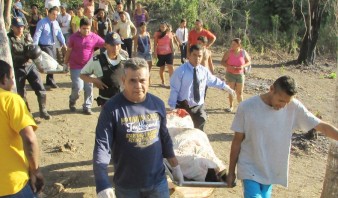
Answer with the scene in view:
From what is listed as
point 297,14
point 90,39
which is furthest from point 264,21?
point 90,39

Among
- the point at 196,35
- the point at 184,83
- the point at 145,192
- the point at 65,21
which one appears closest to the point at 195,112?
the point at 184,83

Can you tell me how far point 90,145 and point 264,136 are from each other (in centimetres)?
400

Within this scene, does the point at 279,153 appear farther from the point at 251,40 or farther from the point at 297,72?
the point at 251,40

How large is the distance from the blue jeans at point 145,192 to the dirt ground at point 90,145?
2.23 meters

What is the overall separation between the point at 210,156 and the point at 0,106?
90.6 inches

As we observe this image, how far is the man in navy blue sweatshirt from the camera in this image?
3.41 m

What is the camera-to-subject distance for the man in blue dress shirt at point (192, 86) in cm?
613

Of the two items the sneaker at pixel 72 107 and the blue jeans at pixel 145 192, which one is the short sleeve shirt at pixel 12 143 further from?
the sneaker at pixel 72 107

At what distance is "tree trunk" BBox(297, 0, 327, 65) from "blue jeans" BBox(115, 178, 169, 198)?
39.8 feet

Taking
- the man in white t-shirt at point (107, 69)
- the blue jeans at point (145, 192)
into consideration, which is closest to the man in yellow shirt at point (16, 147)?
the blue jeans at point (145, 192)

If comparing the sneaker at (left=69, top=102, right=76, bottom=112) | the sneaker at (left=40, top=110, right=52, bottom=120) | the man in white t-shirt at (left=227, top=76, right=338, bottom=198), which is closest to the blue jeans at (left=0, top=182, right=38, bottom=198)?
the man in white t-shirt at (left=227, top=76, right=338, bottom=198)

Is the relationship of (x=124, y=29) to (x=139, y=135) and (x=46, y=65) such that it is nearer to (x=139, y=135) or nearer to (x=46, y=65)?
(x=46, y=65)

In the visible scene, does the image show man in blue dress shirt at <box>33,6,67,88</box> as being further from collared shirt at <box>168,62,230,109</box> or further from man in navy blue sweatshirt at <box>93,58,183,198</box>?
man in navy blue sweatshirt at <box>93,58,183,198</box>

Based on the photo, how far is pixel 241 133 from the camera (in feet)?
13.7
